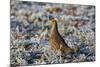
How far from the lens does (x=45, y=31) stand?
2688 millimetres

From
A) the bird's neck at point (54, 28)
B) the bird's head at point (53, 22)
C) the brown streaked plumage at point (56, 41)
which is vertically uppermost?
the bird's head at point (53, 22)

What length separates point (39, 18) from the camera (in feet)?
8.77

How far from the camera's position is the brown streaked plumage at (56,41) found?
2.72m

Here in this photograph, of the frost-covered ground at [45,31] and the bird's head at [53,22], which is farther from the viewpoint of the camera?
the bird's head at [53,22]

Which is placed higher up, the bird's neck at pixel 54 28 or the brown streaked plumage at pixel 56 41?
the bird's neck at pixel 54 28

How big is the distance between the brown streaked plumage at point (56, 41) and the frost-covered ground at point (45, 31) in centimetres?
5

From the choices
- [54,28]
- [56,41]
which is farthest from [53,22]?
[56,41]

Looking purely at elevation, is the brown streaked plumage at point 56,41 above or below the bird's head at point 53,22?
below

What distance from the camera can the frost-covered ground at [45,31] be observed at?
2572 mm

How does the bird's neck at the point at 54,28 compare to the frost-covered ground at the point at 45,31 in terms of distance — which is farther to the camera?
the bird's neck at the point at 54,28

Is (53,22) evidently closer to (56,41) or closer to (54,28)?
(54,28)

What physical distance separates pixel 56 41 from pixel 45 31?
0.68 ft

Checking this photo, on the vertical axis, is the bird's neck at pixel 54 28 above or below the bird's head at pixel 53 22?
below

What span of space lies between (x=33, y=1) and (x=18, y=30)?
43 cm
